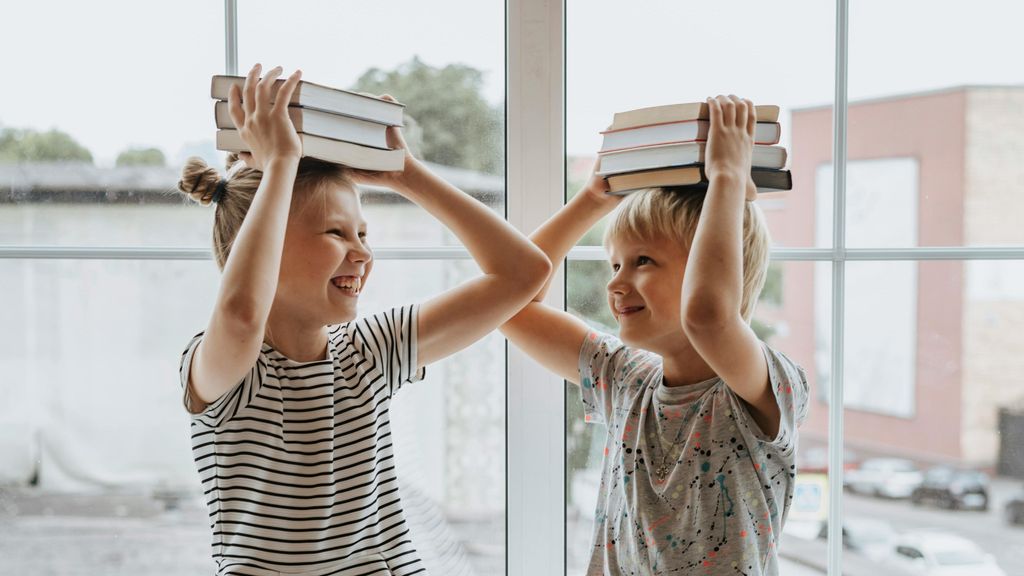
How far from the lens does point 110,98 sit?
5.02 ft

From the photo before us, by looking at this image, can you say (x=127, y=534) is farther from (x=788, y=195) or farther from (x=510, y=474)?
(x=788, y=195)

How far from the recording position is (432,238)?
1565mm

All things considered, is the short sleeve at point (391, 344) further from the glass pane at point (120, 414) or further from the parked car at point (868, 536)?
the parked car at point (868, 536)

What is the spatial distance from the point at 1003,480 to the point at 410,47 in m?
1.35

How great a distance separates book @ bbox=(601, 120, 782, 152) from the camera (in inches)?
47.6

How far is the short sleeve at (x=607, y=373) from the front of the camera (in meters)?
1.35

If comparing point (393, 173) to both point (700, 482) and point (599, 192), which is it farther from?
point (700, 482)

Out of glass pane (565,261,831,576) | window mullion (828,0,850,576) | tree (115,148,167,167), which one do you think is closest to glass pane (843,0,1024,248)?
window mullion (828,0,850,576)

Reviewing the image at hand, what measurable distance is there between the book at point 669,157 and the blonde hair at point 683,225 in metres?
0.05

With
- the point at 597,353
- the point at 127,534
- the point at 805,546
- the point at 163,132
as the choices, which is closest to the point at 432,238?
the point at 597,353

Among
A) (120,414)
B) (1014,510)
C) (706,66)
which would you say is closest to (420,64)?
(706,66)

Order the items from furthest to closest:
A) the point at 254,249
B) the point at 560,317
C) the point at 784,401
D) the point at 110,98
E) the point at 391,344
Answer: the point at 110,98 < the point at 560,317 < the point at 391,344 < the point at 784,401 < the point at 254,249

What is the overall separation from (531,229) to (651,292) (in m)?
0.35

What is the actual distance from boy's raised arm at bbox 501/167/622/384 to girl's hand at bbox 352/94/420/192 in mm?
241
